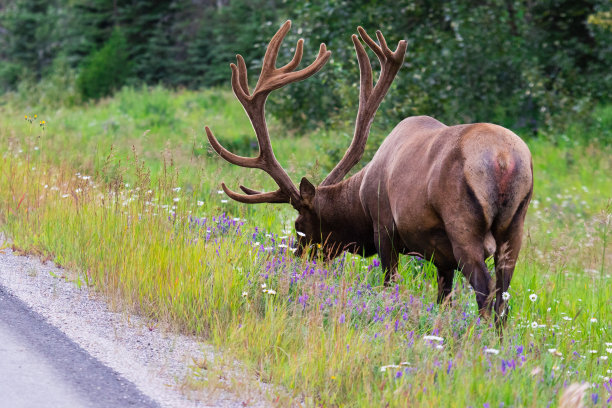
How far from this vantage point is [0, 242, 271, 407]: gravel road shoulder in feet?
12.1

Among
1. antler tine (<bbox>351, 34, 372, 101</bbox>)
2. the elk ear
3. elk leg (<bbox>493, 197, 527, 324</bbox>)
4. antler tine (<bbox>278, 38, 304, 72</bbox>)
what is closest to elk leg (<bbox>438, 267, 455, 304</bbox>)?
elk leg (<bbox>493, 197, 527, 324</bbox>)

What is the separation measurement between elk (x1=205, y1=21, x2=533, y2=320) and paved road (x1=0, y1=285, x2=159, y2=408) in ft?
6.78

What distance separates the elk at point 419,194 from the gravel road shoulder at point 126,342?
1.59m

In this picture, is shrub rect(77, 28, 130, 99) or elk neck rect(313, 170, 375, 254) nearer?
elk neck rect(313, 170, 375, 254)

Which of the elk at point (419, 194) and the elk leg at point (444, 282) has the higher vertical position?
the elk at point (419, 194)

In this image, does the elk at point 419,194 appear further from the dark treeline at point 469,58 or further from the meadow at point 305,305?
the dark treeline at point 469,58

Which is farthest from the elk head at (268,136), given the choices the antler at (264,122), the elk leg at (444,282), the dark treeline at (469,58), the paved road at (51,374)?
the dark treeline at (469,58)

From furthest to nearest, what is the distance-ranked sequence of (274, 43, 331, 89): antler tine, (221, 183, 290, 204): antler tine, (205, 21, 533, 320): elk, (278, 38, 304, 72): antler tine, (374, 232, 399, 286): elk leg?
(221, 183, 290, 204): antler tine
(274, 43, 331, 89): antler tine
(278, 38, 304, 72): antler tine
(374, 232, 399, 286): elk leg
(205, 21, 533, 320): elk

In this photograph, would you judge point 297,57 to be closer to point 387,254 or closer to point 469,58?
point 387,254

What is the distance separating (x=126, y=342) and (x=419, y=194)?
2.07 meters

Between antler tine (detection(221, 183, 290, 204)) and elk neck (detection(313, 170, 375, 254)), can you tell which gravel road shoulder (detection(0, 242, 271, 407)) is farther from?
elk neck (detection(313, 170, 375, 254))

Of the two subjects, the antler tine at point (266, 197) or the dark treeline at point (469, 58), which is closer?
the antler tine at point (266, 197)

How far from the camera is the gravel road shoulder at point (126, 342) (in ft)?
12.1

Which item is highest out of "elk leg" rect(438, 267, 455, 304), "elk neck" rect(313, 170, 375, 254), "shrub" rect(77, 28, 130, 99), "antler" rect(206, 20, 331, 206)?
"antler" rect(206, 20, 331, 206)
